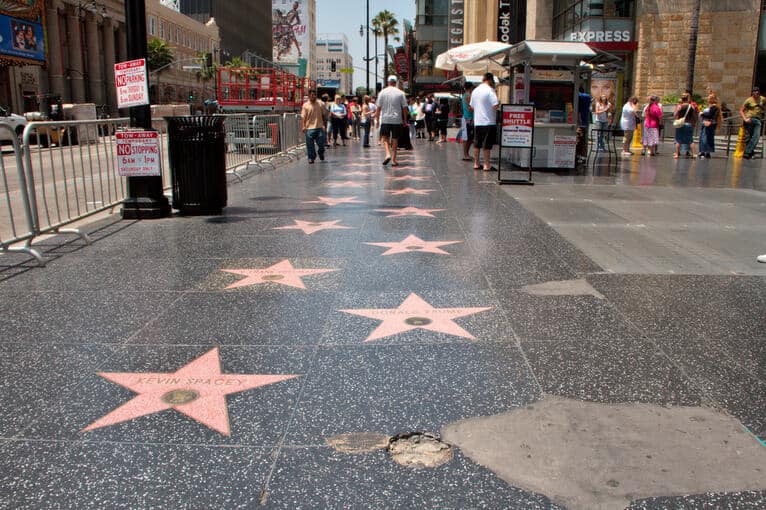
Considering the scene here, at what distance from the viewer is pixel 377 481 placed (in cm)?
264

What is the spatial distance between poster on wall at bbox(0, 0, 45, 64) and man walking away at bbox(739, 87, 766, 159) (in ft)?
134

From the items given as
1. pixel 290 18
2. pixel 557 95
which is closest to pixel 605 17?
pixel 557 95

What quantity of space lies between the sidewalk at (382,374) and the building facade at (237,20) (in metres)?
93.8

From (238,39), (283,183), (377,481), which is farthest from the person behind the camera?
(238,39)

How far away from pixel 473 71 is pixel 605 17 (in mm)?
12104

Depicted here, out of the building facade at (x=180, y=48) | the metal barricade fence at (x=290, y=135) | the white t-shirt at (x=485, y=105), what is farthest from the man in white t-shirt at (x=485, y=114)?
the building facade at (x=180, y=48)

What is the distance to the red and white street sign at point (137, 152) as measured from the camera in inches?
320

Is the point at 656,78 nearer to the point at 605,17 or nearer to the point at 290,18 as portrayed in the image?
the point at 605,17

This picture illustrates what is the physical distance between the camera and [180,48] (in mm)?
88938

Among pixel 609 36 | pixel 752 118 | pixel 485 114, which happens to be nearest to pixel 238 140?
pixel 485 114

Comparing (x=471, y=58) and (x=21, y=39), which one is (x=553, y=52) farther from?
(x=21, y=39)

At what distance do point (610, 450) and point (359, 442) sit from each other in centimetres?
110

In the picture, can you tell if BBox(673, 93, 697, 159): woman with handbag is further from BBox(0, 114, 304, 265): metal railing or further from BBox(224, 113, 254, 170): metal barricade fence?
BBox(224, 113, 254, 170): metal barricade fence

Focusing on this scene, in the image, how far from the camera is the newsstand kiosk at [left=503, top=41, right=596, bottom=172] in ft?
45.9
